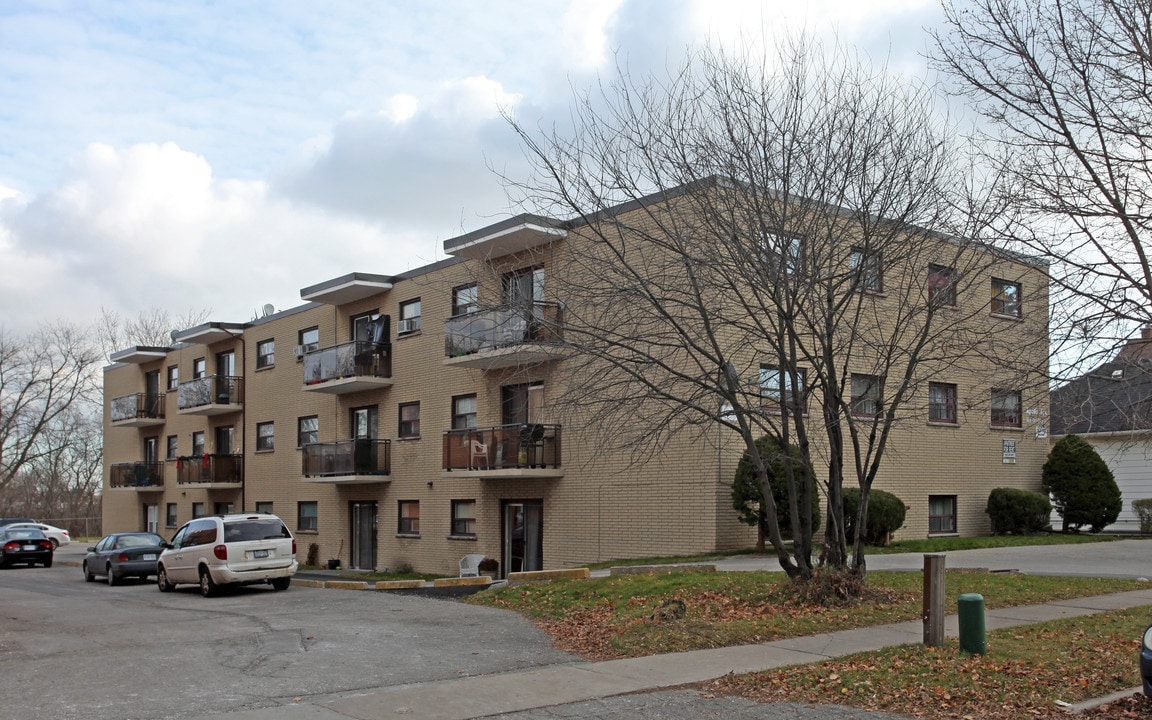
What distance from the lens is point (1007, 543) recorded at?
24.4 meters

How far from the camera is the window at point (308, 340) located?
1382 inches

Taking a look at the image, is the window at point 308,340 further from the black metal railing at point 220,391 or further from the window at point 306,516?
the window at point 306,516

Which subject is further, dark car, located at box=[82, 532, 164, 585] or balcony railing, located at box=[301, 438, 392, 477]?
balcony railing, located at box=[301, 438, 392, 477]

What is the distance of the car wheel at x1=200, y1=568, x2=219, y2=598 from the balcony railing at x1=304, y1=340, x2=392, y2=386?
1081 cm

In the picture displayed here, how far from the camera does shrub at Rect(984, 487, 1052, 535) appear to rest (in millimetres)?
26719

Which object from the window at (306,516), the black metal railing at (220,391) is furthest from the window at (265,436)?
the window at (306,516)

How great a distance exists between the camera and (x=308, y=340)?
3600cm

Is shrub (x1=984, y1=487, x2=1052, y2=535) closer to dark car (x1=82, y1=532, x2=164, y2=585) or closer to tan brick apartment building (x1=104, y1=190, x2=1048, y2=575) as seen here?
tan brick apartment building (x1=104, y1=190, x2=1048, y2=575)

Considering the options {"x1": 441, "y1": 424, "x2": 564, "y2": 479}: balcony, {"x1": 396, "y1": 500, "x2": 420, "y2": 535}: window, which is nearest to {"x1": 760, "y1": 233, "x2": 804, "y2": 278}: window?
{"x1": 441, "y1": 424, "x2": 564, "y2": 479}: balcony

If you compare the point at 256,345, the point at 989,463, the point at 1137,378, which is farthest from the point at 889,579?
the point at 256,345

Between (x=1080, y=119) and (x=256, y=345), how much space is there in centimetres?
3223

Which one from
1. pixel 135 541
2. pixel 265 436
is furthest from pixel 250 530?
pixel 265 436

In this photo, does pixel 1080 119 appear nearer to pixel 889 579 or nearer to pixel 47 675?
pixel 889 579

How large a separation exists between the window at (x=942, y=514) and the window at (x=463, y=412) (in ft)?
39.4
